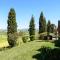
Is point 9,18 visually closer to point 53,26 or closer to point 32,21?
point 32,21

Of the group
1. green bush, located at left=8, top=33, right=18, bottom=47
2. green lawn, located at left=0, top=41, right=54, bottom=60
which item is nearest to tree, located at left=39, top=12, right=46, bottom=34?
green bush, located at left=8, top=33, right=18, bottom=47

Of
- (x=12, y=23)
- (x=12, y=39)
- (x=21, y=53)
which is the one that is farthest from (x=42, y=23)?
(x=21, y=53)

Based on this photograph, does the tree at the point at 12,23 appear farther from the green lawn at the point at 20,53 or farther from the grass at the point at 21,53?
the green lawn at the point at 20,53

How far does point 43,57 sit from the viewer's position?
25.7 metres

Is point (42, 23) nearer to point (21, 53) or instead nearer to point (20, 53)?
point (20, 53)

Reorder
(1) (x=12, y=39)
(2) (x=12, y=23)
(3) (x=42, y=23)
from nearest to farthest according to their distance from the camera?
(1) (x=12, y=39) → (2) (x=12, y=23) → (3) (x=42, y=23)

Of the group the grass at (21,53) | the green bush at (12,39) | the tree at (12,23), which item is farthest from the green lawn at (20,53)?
the tree at (12,23)

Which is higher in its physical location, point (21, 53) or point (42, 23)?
point (42, 23)

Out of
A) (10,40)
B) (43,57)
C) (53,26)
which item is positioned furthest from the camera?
(53,26)

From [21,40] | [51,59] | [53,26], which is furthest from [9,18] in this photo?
[53,26]

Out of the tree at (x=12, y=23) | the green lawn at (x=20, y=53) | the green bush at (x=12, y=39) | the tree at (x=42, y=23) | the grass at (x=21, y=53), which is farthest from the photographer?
the tree at (x=42, y=23)

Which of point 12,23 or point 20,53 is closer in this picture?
point 20,53

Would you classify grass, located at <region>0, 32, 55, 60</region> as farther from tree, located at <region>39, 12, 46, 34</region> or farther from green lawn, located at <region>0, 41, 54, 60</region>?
tree, located at <region>39, 12, 46, 34</region>

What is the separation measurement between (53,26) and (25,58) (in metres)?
67.0
